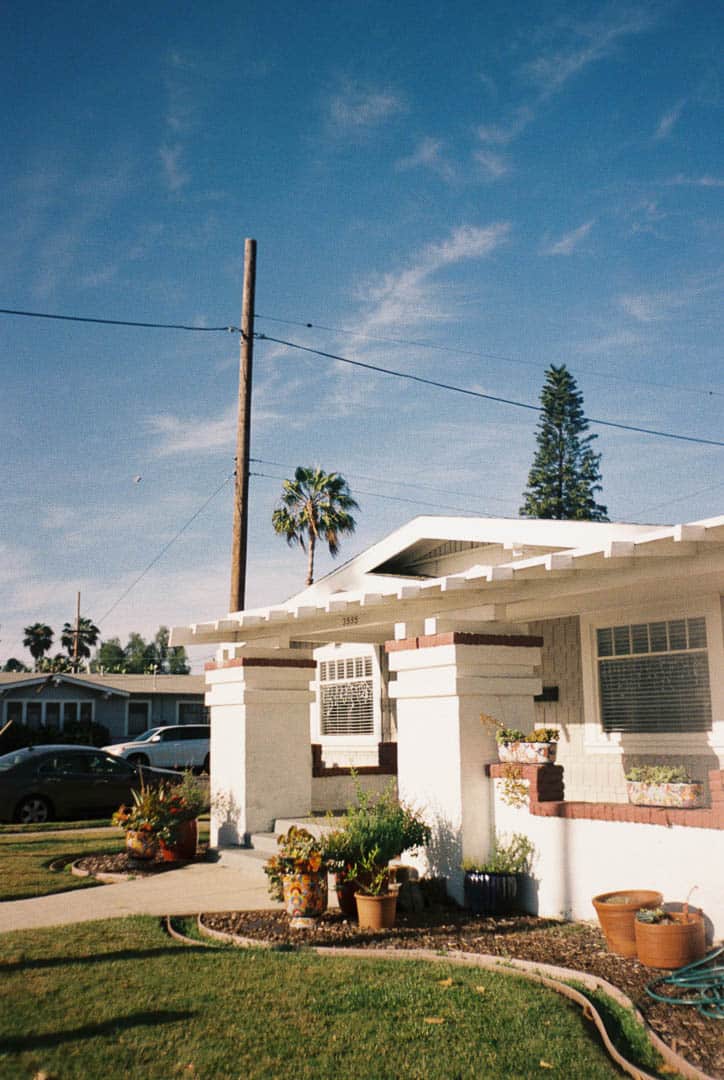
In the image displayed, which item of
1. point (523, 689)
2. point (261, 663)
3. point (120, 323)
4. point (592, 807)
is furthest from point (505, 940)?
point (120, 323)

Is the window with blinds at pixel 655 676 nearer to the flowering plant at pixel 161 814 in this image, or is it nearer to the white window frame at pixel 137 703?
the flowering plant at pixel 161 814

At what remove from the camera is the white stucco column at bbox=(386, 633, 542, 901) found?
27.8 feet

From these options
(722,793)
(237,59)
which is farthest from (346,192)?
(722,793)

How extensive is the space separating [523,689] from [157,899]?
4045 mm

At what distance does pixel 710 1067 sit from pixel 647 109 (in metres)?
14.4

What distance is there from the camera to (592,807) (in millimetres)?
7641

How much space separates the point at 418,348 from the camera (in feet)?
67.2

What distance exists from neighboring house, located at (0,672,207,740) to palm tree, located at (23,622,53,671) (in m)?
28.0

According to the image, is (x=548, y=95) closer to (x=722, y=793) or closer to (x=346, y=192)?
(x=346, y=192)

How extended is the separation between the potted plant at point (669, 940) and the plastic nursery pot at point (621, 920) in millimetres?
169

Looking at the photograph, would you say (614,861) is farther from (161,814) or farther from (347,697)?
(347,697)

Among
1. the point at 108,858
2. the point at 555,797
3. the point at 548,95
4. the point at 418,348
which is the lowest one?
the point at 108,858

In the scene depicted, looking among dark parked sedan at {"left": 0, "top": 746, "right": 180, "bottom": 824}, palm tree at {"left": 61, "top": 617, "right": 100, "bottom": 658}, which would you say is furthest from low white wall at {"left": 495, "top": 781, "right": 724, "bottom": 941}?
palm tree at {"left": 61, "top": 617, "right": 100, "bottom": 658}

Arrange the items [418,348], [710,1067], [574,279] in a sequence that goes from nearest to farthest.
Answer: [710,1067]
[574,279]
[418,348]
